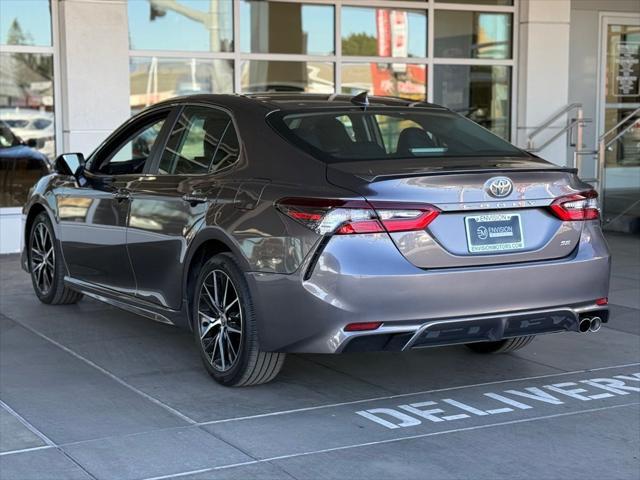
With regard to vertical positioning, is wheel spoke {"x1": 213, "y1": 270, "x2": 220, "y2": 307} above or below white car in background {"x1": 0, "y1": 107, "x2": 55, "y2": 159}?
below

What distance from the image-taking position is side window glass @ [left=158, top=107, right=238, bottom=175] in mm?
5839

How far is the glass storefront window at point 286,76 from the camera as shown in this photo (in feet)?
42.0

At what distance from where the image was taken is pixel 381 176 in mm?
4941

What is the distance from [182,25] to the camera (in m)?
12.4

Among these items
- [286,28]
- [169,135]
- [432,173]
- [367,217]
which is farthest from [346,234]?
[286,28]

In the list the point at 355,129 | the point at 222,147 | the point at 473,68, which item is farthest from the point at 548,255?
the point at 473,68

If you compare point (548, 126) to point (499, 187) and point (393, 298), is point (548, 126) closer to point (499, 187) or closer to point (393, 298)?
point (499, 187)

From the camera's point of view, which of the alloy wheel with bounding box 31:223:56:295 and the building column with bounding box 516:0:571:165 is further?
the building column with bounding box 516:0:571:165

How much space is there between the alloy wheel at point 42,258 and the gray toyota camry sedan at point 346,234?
1576 millimetres

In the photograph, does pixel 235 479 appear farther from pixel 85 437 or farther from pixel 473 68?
pixel 473 68

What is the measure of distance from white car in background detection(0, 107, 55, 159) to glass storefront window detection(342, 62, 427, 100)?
13.2 ft

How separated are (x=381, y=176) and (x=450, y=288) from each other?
655 millimetres

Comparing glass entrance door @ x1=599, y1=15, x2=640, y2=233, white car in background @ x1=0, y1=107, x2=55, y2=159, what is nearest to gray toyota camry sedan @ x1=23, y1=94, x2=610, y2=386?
white car in background @ x1=0, y1=107, x2=55, y2=159

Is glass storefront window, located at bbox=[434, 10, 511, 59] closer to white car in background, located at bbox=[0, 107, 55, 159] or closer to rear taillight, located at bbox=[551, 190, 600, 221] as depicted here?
white car in background, located at bbox=[0, 107, 55, 159]
